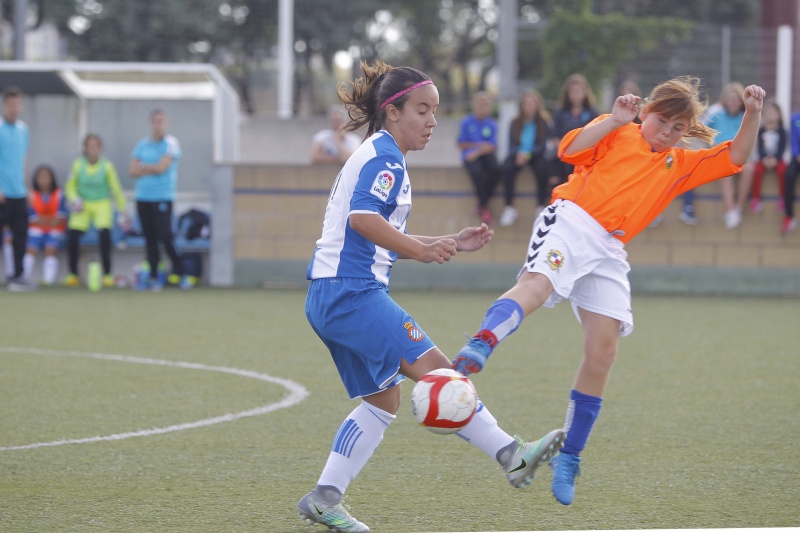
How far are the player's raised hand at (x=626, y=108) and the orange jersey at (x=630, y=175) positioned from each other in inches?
9.0

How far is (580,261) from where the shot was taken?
14.9ft

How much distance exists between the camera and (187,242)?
1384 centimetres

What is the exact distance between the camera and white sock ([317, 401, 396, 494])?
163 inches

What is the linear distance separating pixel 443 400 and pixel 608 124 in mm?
1483

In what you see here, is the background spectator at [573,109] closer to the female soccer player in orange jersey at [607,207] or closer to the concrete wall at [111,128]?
the concrete wall at [111,128]

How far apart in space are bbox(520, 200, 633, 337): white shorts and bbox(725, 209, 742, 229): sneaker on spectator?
29.0 feet

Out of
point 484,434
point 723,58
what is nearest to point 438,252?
point 484,434

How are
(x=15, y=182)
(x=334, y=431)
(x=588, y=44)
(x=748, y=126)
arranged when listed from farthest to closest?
(x=588, y=44) → (x=15, y=182) → (x=334, y=431) → (x=748, y=126)

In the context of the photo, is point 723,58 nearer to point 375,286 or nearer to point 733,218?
point 733,218

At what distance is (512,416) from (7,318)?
5.96 meters

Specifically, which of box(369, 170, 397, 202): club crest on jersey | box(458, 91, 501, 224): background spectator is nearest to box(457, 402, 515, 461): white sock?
box(369, 170, 397, 202): club crest on jersey

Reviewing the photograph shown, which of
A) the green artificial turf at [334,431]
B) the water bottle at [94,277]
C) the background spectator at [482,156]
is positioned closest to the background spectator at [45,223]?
the water bottle at [94,277]

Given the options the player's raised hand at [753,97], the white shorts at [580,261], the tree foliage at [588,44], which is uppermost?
the tree foliage at [588,44]

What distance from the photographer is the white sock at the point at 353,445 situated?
13.6 ft
